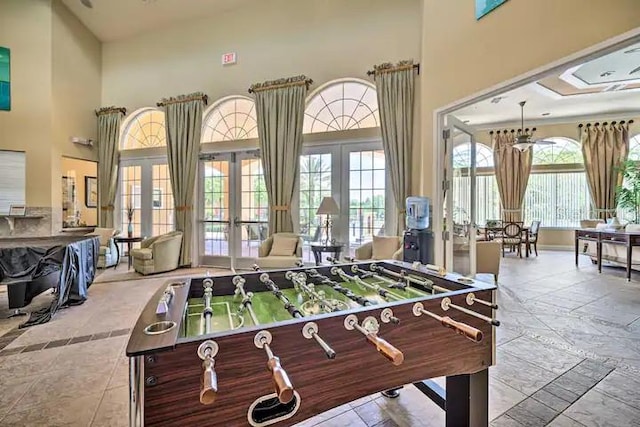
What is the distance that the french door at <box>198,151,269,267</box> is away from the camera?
631 cm

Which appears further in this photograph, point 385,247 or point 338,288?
point 385,247

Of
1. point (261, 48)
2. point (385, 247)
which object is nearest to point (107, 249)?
point (261, 48)

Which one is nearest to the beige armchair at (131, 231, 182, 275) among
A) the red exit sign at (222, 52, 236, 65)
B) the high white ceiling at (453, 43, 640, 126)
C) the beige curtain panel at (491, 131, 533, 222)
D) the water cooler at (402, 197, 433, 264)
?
the red exit sign at (222, 52, 236, 65)

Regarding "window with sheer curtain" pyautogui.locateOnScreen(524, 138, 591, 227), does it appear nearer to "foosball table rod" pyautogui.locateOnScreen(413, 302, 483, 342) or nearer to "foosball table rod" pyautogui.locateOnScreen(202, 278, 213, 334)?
"foosball table rod" pyautogui.locateOnScreen(413, 302, 483, 342)

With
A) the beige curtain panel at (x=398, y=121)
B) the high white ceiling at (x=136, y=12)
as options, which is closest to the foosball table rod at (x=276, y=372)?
the beige curtain panel at (x=398, y=121)

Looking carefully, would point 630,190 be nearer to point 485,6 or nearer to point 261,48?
point 485,6

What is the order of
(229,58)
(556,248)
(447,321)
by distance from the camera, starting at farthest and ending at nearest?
(556,248)
(229,58)
(447,321)

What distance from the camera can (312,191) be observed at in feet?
19.2

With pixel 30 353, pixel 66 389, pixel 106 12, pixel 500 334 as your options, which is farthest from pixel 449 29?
pixel 106 12

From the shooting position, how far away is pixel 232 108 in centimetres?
652

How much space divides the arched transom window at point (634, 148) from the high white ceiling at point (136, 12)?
9472 mm

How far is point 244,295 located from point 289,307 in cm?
34

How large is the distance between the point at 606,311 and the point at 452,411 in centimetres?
335

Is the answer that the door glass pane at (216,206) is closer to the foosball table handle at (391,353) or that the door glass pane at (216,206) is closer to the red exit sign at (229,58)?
the red exit sign at (229,58)
